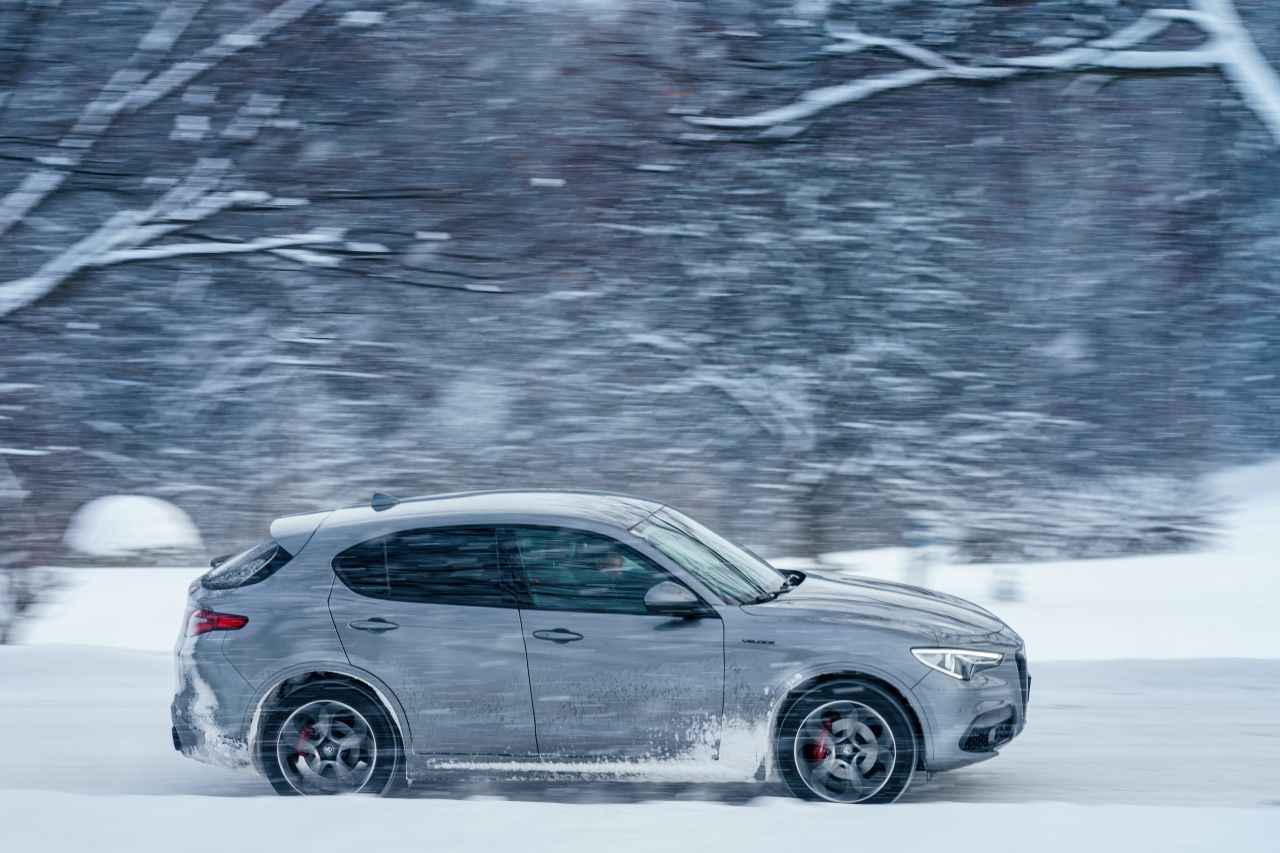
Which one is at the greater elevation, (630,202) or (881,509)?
(630,202)

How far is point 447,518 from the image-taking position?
525 centimetres

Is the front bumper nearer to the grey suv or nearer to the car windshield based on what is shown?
the grey suv

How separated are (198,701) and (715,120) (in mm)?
6265

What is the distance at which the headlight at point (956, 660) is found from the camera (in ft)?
16.1

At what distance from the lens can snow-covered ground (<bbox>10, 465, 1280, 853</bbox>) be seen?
412 centimetres

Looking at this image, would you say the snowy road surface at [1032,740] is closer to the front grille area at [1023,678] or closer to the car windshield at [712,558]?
the front grille area at [1023,678]

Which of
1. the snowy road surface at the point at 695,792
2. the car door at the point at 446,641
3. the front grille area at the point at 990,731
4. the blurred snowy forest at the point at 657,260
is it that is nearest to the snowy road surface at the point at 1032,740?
the snowy road surface at the point at 695,792

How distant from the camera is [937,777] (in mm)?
5512

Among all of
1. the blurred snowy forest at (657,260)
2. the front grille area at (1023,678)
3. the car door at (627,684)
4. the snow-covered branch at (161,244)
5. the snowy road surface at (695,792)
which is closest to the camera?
the snowy road surface at (695,792)

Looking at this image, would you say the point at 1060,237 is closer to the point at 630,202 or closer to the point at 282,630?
the point at 630,202

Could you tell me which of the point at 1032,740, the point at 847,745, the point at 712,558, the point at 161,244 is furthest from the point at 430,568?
the point at 161,244

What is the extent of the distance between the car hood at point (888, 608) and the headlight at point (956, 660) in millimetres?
62

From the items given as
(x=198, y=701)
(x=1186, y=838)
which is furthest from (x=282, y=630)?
(x=1186, y=838)

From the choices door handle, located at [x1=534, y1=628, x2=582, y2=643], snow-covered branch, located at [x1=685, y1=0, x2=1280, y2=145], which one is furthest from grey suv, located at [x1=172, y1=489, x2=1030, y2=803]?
snow-covered branch, located at [x1=685, y1=0, x2=1280, y2=145]
